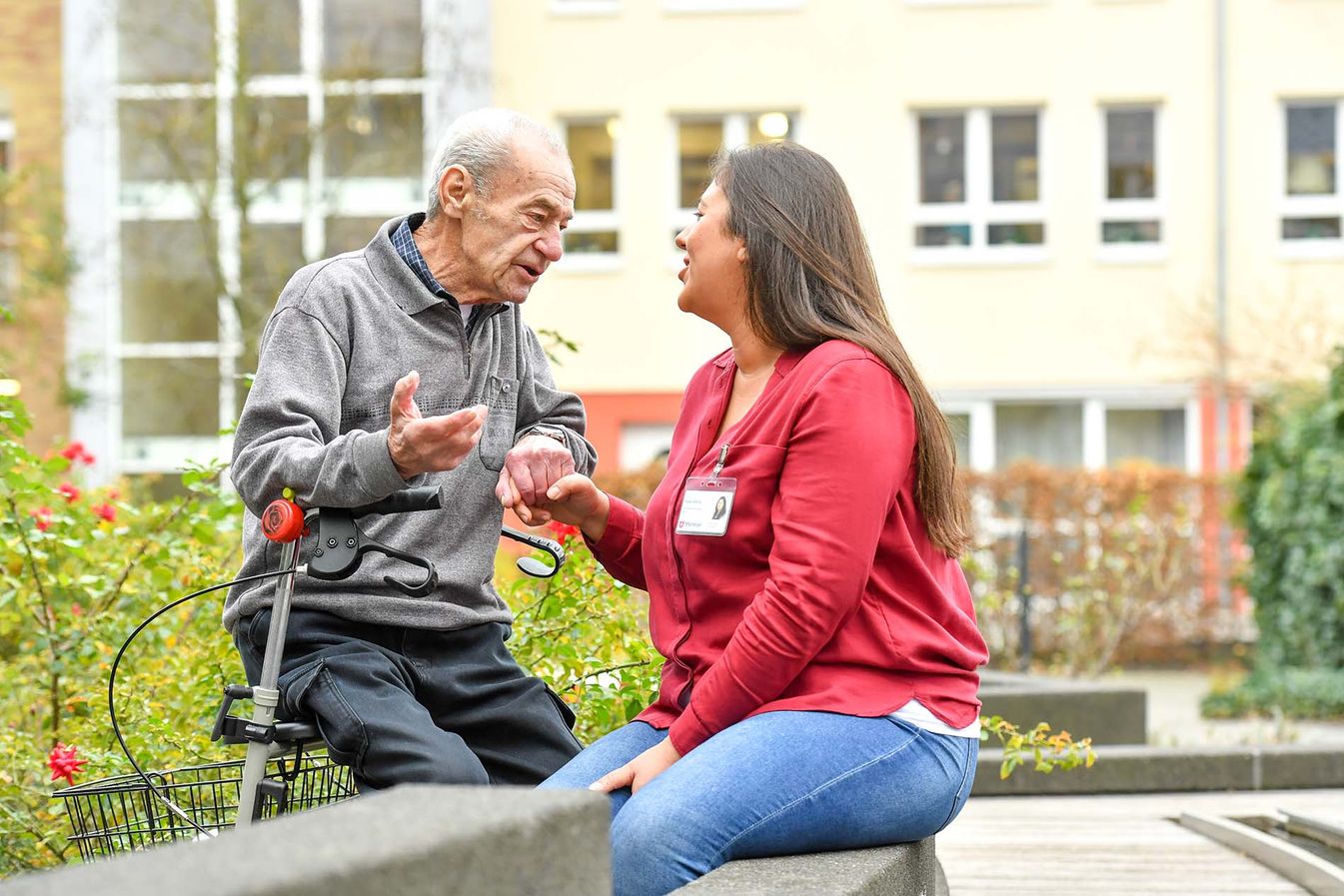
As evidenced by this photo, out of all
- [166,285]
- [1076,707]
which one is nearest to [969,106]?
[166,285]

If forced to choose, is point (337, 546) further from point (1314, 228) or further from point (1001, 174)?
point (1314, 228)

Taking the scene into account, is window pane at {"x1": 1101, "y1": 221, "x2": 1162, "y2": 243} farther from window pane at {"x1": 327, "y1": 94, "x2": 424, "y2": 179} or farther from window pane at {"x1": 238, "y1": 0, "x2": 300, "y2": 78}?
window pane at {"x1": 238, "y1": 0, "x2": 300, "y2": 78}

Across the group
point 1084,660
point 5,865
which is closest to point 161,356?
point 1084,660

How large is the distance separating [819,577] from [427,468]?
0.68m

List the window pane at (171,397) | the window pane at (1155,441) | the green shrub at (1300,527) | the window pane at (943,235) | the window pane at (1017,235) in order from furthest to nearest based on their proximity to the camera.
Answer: the window pane at (171,397), the window pane at (943,235), the window pane at (1017,235), the window pane at (1155,441), the green shrub at (1300,527)

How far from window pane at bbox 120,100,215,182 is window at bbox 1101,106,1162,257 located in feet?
33.4

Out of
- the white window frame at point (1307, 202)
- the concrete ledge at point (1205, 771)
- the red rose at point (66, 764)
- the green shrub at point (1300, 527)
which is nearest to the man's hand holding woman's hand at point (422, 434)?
the red rose at point (66, 764)

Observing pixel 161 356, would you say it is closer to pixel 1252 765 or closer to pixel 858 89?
pixel 858 89

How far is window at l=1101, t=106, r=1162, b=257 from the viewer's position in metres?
21.2

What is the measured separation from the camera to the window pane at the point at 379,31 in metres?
21.3

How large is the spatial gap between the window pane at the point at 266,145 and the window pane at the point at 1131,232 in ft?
30.0

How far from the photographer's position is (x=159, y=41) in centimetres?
2209

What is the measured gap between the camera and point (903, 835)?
3.09 meters

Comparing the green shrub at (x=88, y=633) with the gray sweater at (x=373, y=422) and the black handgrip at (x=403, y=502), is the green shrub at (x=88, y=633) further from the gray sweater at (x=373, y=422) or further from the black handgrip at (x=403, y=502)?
the black handgrip at (x=403, y=502)
